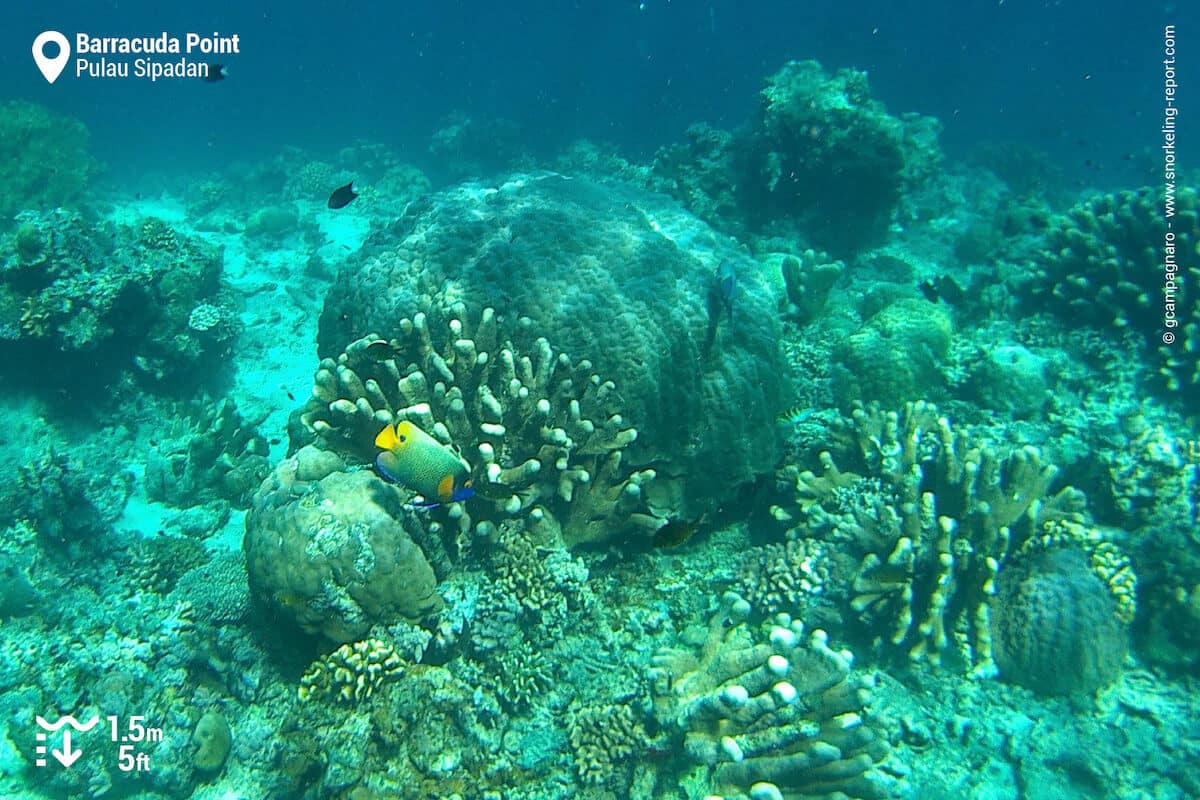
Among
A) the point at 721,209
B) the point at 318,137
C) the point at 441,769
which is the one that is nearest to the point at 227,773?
the point at 441,769

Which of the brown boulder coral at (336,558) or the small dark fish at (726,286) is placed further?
the small dark fish at (726,286)

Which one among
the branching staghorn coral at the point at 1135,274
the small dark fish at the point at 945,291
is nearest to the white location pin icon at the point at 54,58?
the small dark fish at the point at 945,291

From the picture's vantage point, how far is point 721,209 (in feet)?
41.1

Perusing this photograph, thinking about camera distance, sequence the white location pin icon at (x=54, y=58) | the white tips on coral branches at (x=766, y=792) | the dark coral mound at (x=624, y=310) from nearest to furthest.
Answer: the white tips on coral branches at (x=766, y=792) → the dark coral mound at (x=624, y=310) → the white location pin icon at (x=54, y=58)

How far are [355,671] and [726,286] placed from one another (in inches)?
162

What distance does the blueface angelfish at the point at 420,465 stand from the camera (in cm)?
290

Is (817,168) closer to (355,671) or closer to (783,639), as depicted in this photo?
(783,639)

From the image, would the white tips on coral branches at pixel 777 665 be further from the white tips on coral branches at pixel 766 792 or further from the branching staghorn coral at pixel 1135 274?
the branching staghorn coral at pixel 1135 274

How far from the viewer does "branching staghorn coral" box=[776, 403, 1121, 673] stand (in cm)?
431

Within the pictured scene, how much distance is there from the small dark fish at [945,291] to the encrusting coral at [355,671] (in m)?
8.49

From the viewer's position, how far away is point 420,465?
2941 mm

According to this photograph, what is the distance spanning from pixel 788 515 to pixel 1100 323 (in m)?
5.13

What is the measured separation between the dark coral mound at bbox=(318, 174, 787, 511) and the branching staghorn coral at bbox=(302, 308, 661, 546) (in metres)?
0.26

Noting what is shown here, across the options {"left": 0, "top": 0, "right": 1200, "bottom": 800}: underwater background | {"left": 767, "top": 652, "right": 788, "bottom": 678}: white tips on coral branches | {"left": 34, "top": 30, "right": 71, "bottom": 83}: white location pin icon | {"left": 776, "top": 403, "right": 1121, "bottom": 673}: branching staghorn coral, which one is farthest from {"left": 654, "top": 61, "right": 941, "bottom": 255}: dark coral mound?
{"left": 34, "top": 30, "right": 71, "bottom": 83}: white location pin icon
